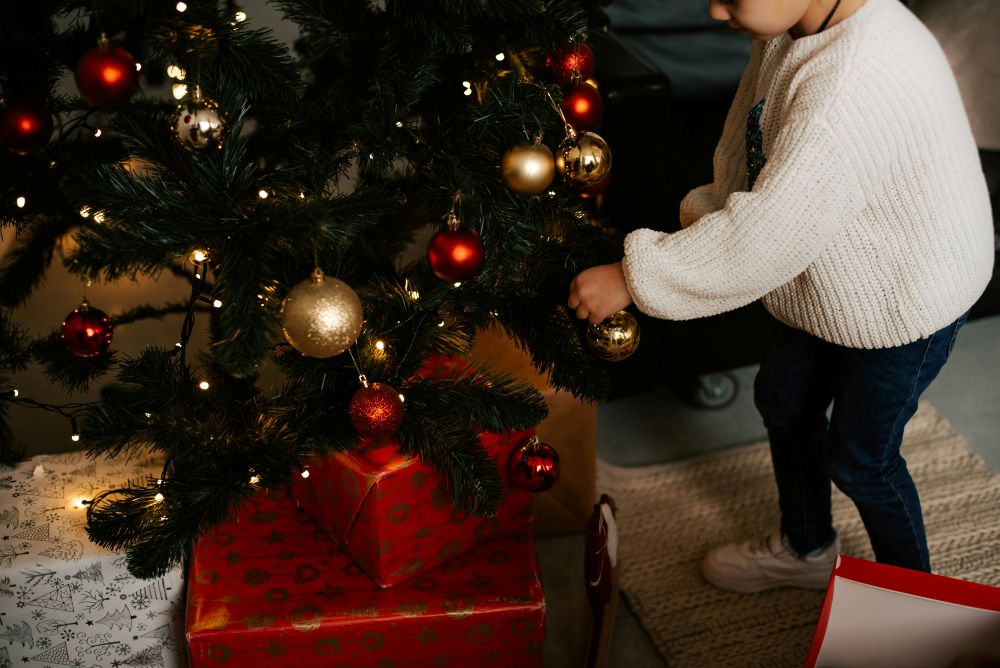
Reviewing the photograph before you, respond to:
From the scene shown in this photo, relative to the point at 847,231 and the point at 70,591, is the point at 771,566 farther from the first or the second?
the point at 70,591

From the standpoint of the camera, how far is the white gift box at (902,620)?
0.90m

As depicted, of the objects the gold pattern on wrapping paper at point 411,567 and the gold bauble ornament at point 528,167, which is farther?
the gold pattern on wrapping paper at point 411,567

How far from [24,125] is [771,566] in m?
1.05

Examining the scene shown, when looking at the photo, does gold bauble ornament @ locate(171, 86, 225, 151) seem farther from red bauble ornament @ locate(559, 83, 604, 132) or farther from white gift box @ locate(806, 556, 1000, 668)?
white gift box @ locate(806, 556, 1000, 668)

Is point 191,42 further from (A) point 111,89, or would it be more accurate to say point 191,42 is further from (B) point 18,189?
(B) point 18,189

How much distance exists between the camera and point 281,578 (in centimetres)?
104

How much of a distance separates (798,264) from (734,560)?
550 mm

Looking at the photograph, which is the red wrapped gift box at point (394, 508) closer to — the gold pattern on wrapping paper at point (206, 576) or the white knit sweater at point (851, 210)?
the gold pattern on wrapping paper at point (206, 576)

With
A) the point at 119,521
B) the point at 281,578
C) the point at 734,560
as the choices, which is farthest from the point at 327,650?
the point at 734,560

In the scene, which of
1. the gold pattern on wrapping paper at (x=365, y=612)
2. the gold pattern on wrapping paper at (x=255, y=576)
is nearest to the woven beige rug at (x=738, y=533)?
the gold pattern on wrapping paper at (x=365, y=612)

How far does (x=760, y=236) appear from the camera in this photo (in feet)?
2.77

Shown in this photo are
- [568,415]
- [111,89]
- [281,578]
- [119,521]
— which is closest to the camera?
[111,89]

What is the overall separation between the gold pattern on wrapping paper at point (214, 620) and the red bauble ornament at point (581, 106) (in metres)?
0.65

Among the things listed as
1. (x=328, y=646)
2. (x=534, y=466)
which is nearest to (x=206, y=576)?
(x=328, y=646)
